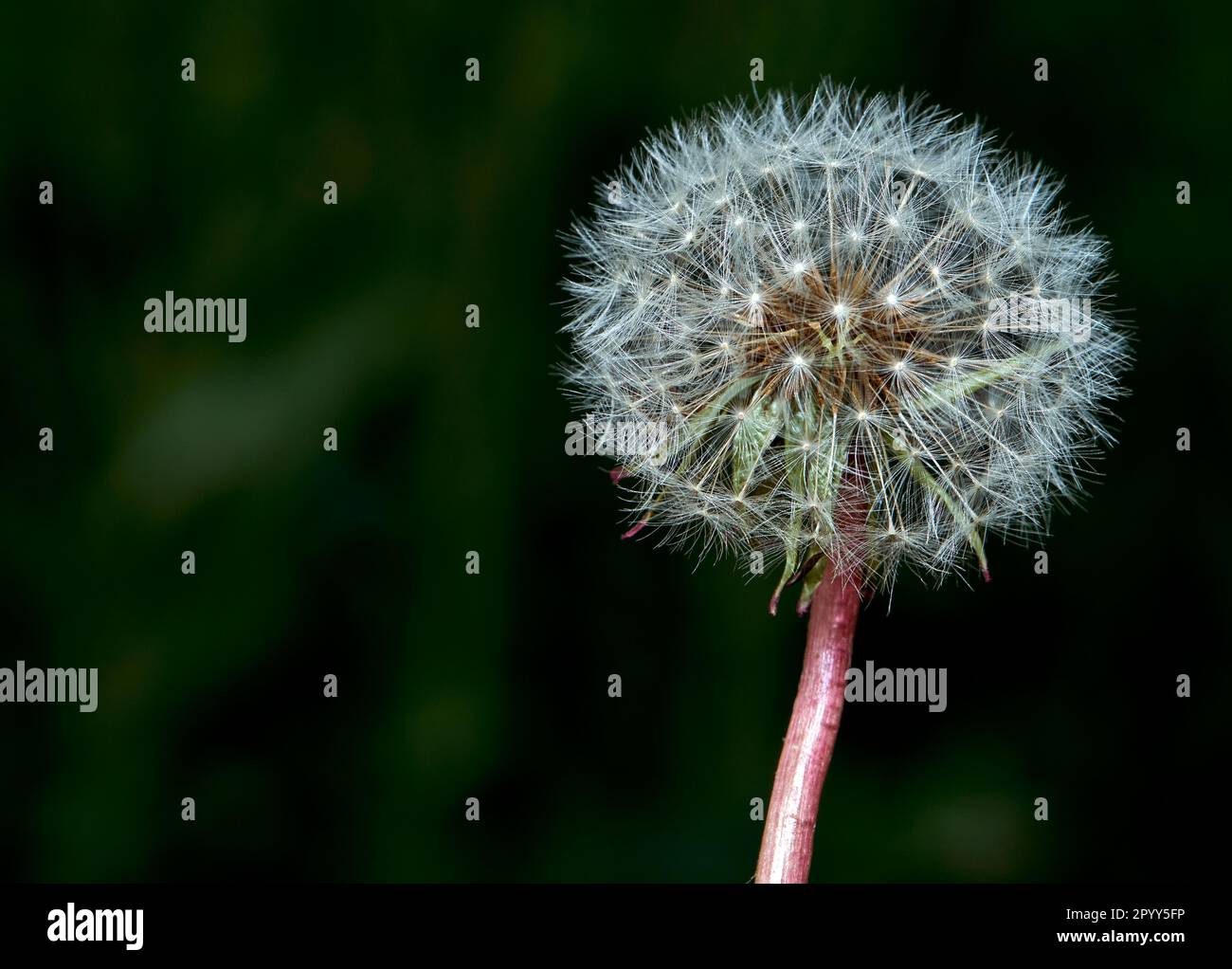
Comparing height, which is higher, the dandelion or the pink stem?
the dandelion

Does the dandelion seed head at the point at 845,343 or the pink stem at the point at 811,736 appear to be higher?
the dandelion seed head at the point at 845,343

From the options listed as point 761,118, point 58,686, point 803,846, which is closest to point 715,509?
point 803,846

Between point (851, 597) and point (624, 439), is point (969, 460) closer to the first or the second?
point (851, 597)

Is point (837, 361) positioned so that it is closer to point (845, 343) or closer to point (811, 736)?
point (845, 343)

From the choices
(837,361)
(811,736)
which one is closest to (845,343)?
(837,361)

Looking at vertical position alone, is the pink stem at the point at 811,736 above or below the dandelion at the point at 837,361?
below

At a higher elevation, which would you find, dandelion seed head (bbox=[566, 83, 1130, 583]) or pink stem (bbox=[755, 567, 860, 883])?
dandelion seed head (bbox=[566, 83, 1130, 583])
